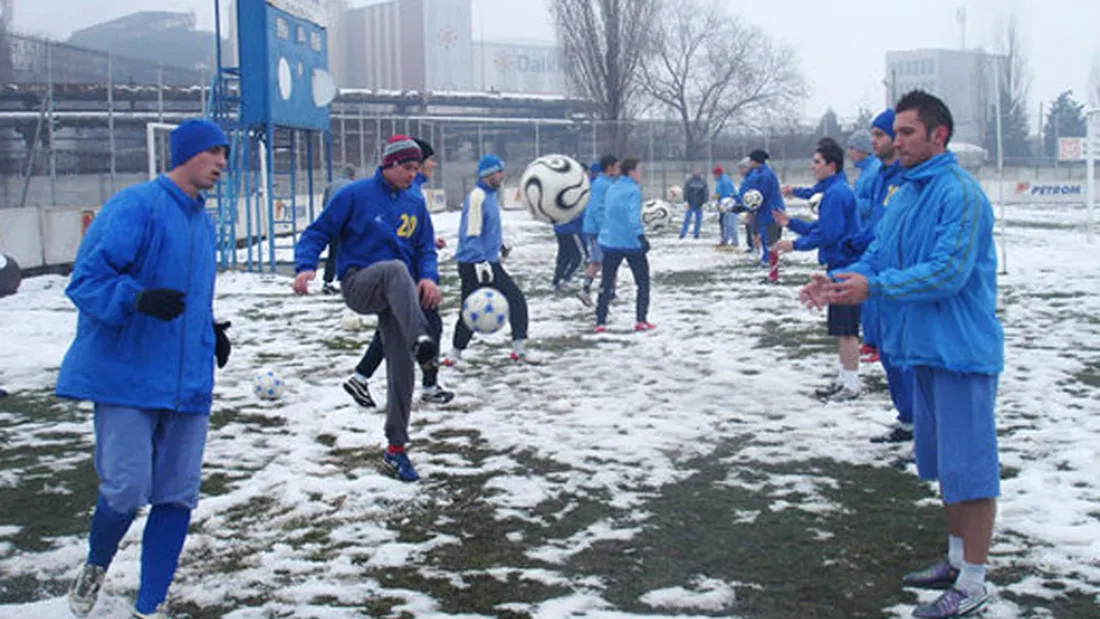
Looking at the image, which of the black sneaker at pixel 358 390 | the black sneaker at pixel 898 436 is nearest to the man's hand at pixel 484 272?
the black sneaker at pixel 358 390

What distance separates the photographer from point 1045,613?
13.5ft

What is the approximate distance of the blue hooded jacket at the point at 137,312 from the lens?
3.86 meters

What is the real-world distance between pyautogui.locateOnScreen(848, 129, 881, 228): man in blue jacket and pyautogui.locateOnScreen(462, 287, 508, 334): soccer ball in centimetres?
313

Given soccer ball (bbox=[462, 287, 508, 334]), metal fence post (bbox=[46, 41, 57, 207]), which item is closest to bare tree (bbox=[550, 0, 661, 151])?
metal fence post (bbox=[46, 41, 57, 207])

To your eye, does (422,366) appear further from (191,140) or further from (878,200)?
(878,200)

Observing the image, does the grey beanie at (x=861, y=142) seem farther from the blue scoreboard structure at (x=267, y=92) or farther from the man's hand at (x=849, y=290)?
the blue scoreboard structure at (x=267, y=92)

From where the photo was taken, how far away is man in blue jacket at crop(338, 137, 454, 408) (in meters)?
6.63

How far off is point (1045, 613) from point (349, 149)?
124 feet

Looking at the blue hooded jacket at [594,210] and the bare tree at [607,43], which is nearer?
the blue hooded jacket at [594,210]

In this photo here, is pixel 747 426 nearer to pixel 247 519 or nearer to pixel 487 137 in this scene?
pixel 247 519

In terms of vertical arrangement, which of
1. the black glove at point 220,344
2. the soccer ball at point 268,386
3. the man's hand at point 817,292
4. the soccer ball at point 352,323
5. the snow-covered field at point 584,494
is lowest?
the snow-covered field at point 584,494

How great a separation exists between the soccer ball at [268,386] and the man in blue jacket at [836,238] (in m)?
4.09

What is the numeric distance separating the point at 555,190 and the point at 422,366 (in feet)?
25.2

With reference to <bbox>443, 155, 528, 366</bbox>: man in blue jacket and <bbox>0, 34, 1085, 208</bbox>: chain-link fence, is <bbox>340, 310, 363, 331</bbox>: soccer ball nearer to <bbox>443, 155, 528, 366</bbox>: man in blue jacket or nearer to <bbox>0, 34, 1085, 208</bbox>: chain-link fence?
<bbox>443, 155, 528, 366</bbox>: man in blue jacket
